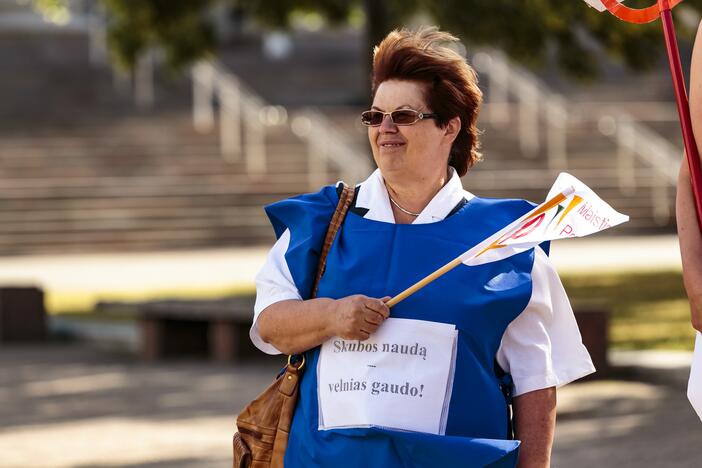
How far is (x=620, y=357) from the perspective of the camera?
11008mm

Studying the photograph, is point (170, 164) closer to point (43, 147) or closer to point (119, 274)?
point (43, 147)

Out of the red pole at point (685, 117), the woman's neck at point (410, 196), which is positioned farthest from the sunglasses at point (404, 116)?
the red pole at point (685, 117)

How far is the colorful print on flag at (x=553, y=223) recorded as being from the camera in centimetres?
347

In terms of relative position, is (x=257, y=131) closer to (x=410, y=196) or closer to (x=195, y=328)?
(x=195, y=328)

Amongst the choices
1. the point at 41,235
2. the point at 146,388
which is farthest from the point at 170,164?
the point at 146,388

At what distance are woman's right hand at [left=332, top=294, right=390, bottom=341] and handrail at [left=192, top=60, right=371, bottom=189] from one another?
2209 centimetres

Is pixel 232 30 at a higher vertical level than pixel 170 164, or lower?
higher

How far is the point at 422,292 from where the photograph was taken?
3.51 m

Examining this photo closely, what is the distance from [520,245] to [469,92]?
1.46 ft

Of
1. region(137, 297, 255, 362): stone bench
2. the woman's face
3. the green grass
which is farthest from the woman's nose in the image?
region(137, 297, 255, 362): stone bench

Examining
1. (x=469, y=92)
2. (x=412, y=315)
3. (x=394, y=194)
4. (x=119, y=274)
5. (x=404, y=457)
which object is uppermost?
(x=469, y=92)

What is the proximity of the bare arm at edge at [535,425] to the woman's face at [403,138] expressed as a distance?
0.55 metres

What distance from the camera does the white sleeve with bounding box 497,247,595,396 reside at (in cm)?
359

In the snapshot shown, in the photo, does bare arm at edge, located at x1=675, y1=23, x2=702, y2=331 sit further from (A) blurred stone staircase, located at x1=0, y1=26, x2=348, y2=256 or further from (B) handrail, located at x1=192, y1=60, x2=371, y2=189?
(B) handrail, located at x1=192, y1=60, x2=371, y2=189
